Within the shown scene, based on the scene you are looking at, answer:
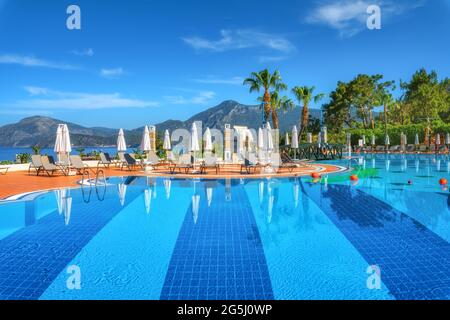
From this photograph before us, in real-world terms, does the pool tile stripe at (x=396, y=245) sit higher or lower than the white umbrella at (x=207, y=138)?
lower

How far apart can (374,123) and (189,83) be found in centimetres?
2384

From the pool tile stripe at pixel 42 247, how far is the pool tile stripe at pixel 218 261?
1473 millimetres

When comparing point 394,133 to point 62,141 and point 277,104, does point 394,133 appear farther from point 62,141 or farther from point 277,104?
point 62,141

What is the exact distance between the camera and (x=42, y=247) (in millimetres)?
4914

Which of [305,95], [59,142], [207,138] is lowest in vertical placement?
[59,142]

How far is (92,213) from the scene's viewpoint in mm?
7102

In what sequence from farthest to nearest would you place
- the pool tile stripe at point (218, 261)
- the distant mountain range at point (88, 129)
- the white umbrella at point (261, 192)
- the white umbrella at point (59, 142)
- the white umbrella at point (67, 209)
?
the distant mountain range at point (88, 129), the white umbrella at point (59, 142), the white umbrella at point (261, 192), the white umbrella at point (67, 209), the pool tile stripe at point (218, 261)

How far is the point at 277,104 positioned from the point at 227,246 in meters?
23.7

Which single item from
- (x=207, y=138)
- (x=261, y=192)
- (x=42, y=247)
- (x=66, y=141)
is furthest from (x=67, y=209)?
(x=207, y=138)

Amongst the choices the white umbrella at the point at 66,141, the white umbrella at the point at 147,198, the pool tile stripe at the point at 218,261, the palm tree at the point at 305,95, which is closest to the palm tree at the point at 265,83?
the palm tree at the point at 305,95

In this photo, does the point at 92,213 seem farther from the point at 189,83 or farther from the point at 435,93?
the point at 435,93

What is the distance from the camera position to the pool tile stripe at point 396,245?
3590mm

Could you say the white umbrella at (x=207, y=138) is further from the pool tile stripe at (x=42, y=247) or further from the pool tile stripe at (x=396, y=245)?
the pool tile stripe at (x=42, y=247)
